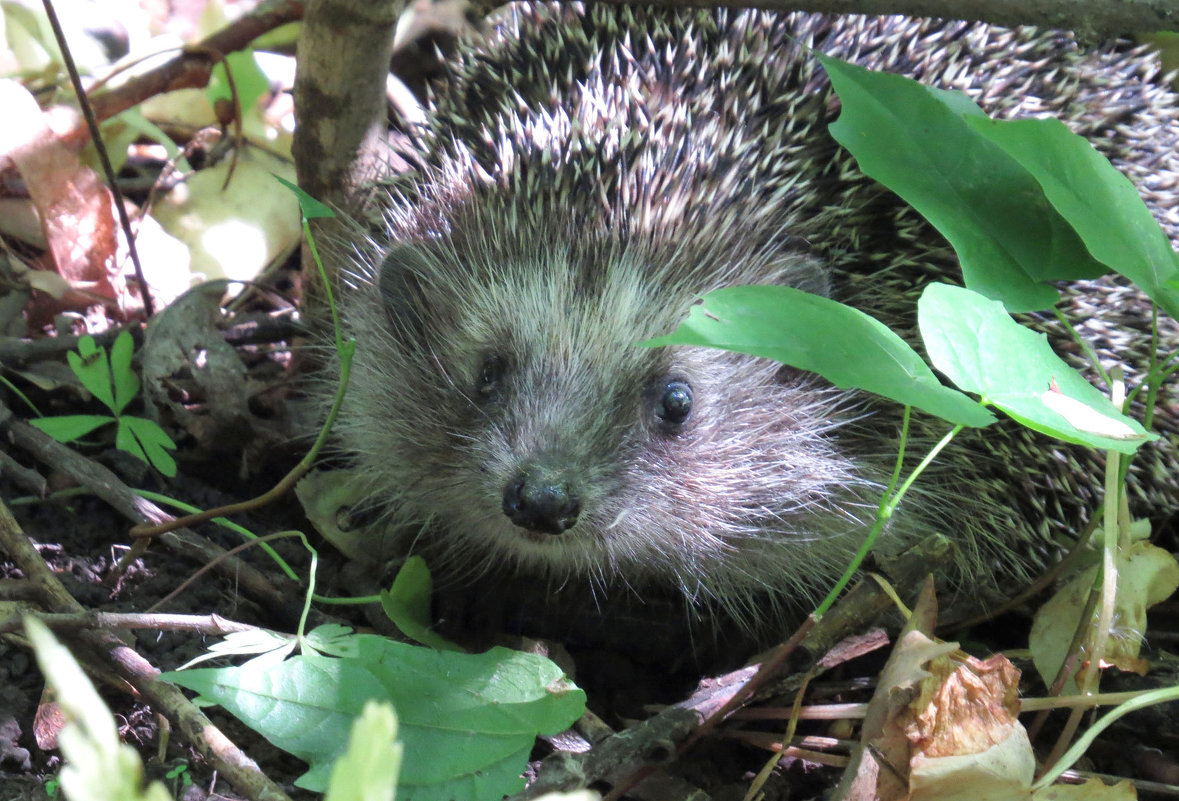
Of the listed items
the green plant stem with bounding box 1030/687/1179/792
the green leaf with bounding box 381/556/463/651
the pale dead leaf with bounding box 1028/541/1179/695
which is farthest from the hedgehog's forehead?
the green plant stem with bounding box 1030/687/1179/792

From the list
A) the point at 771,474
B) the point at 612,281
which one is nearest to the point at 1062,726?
the point at 771,474

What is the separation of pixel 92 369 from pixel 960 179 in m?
1.60

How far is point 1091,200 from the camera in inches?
62.3

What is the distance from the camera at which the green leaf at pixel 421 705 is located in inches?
55.8

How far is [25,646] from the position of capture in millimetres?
1631

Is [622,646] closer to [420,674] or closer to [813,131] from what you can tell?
[420,674]

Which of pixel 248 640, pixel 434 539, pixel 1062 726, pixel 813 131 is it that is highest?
pixel 813 131

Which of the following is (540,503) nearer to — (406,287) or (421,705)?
(421,705)

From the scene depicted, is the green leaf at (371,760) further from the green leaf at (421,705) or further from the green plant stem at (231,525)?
the green plant stem at (231,525)

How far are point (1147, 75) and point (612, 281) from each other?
121cm

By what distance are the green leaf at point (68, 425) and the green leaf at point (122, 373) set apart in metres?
0.05

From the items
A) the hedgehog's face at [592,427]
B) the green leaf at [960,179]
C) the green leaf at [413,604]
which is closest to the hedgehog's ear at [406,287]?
the hedgehog's face at [592,427]

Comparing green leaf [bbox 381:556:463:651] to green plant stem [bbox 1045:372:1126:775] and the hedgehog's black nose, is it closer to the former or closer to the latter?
the hedgehog's black nose

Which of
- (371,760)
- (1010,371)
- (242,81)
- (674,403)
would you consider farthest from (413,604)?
(242,81)
